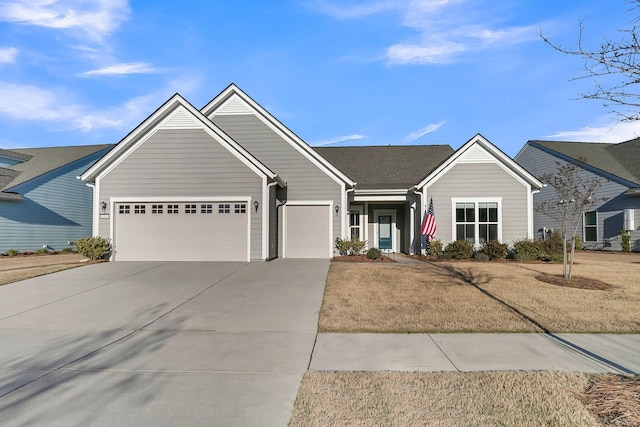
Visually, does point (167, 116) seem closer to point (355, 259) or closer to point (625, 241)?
point (355, 259)

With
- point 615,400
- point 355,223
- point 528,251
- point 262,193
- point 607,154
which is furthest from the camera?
point 607,154

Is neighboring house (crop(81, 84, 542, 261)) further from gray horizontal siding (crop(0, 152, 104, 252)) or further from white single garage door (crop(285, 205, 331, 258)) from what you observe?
gray horizontal siding (crop(0, 152, 104, 252))

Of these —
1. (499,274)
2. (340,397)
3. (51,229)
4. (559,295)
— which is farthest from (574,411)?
(51,229)

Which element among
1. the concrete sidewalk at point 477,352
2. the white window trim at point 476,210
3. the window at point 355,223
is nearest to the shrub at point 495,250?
the white window trim at point 476,210

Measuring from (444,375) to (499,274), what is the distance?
837 cm

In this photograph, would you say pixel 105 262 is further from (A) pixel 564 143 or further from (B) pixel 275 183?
(A) pixel 564 143

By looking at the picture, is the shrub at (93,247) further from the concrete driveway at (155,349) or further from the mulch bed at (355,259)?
the mulch bed at (355,259)

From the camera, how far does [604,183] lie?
2300 cm

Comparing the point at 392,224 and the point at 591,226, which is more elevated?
the point at 392,224

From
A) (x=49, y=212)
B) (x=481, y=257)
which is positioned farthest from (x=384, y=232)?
(x=49, y=212)

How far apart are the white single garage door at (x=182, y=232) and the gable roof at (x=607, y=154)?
19.0 metres

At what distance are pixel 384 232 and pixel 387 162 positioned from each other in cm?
404

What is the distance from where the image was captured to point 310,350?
18.8 feet

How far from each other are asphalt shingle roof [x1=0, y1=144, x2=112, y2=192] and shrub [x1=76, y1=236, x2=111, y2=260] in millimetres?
9346
